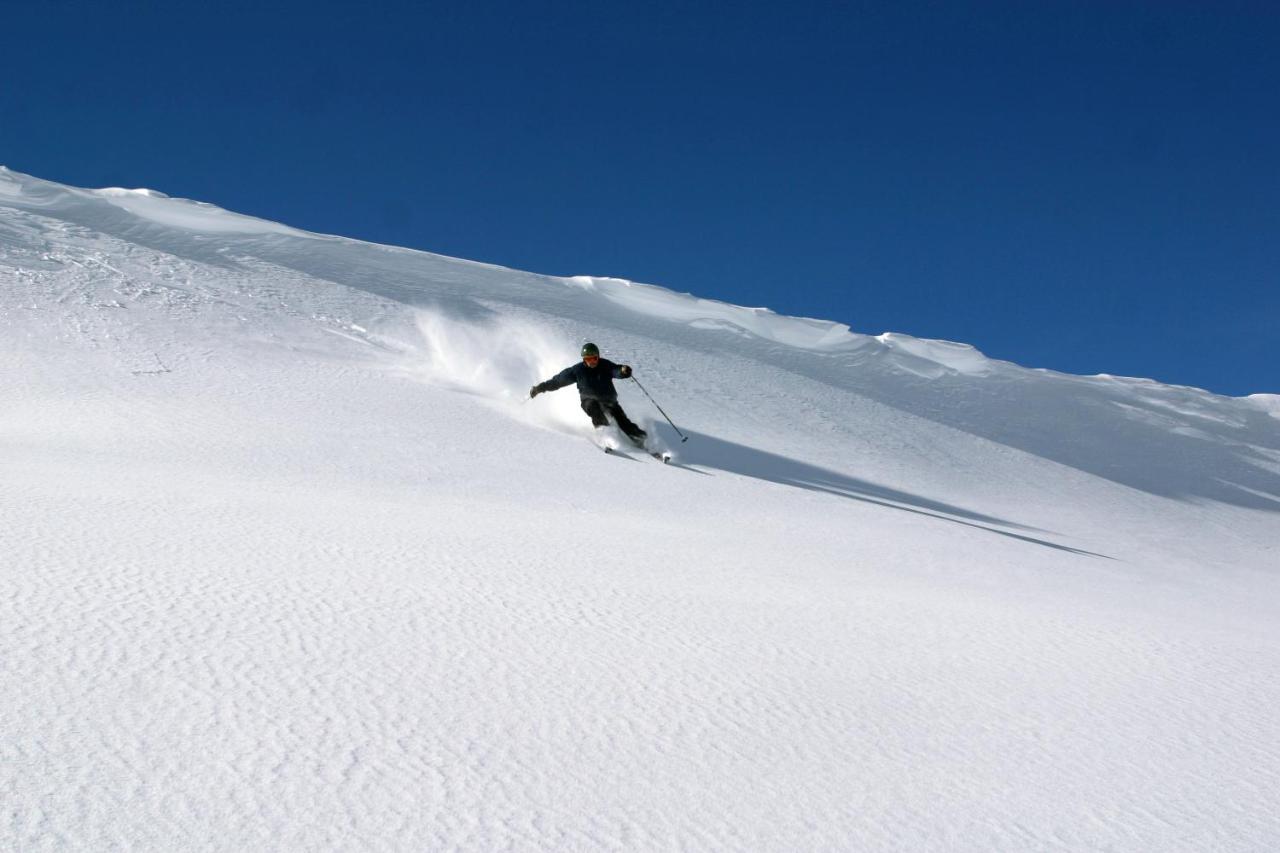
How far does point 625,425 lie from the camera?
11.7 metres

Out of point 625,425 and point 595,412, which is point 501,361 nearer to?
point 595,412

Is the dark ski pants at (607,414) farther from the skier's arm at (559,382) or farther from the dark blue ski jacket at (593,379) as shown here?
the skier's arm at (559,382)

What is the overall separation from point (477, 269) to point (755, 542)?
16285mm

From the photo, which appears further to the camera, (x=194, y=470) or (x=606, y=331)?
(x=606, y=331)

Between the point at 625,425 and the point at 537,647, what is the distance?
8.86 meters

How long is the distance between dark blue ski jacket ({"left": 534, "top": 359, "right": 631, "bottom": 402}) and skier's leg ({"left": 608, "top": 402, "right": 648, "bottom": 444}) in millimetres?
120

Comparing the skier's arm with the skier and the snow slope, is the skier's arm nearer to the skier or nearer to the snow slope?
the skier

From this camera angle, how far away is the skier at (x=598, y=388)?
1172 cm

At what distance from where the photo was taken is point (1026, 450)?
1705 centimetres

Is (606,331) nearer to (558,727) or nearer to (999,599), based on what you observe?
(999,599)

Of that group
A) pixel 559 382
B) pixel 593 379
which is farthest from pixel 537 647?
pixel 559 382

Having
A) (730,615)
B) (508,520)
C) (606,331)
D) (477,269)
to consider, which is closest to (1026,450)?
(606,331)

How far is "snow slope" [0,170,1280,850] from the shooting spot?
1.84m

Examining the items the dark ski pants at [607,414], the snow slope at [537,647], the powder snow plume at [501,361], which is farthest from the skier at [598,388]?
the snow slope at [537,647]
